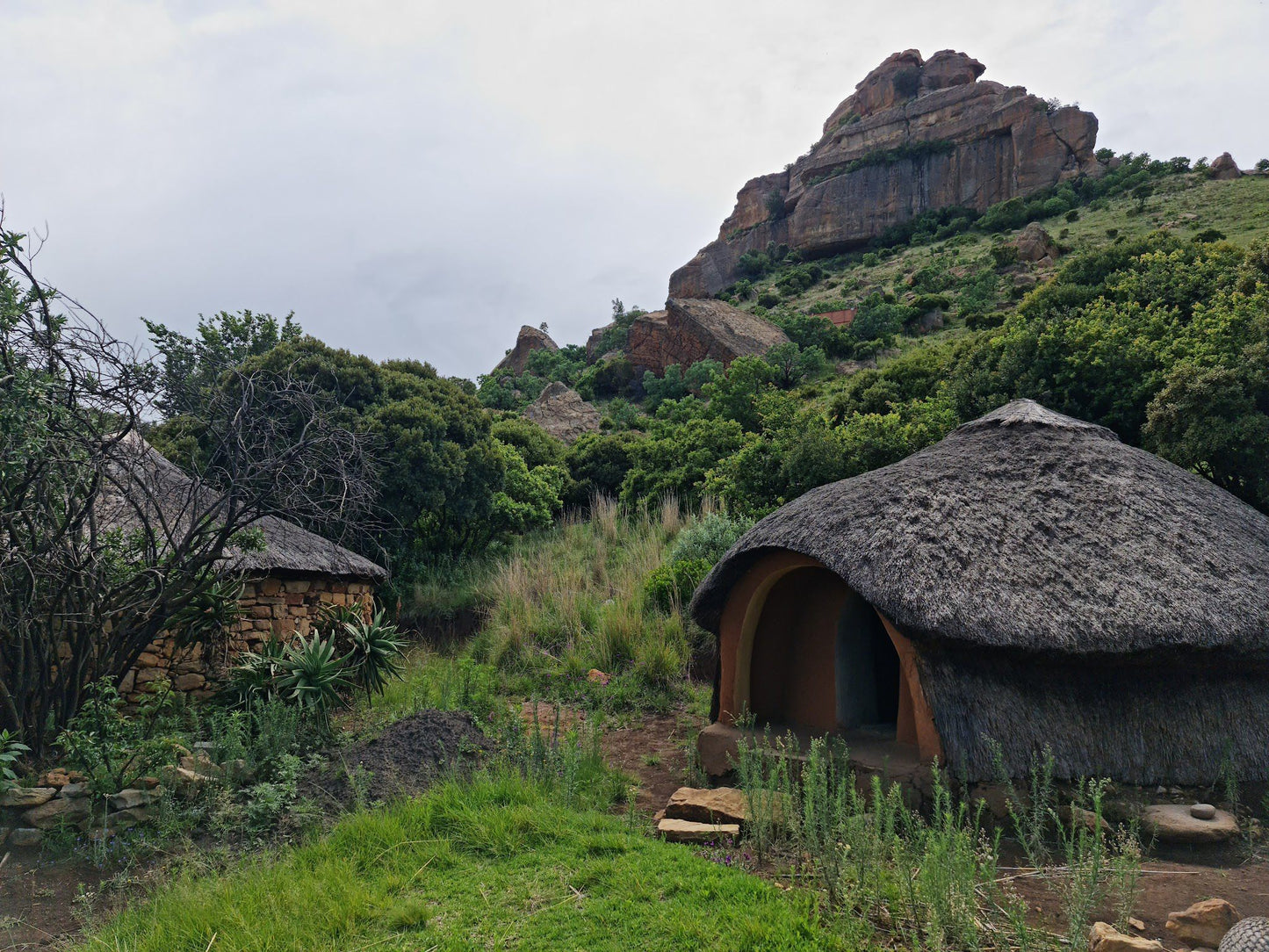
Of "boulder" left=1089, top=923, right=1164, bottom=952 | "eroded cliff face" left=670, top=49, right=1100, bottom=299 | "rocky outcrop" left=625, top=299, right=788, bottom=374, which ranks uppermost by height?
"eroded cliff face" left=670, top=49, right=1100, bottom=299

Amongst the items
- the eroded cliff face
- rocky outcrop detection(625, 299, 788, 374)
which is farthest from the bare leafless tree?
the eroded cliff face

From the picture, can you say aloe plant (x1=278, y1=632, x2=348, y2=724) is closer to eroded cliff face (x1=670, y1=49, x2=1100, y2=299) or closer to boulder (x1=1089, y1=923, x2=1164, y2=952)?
boulder (x1=1089, y1=923, x2=1164, y2=952)

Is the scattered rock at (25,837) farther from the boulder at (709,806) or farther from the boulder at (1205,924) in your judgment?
the boulder at (1205,924)

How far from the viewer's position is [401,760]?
18.6 feet

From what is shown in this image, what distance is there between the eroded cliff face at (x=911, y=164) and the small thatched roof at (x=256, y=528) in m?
45.9

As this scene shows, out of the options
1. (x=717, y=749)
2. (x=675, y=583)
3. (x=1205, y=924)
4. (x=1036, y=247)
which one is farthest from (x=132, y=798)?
(x=1036, y=247)

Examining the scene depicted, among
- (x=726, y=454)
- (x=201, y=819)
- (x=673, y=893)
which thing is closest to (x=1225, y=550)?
(x=673, y=893)

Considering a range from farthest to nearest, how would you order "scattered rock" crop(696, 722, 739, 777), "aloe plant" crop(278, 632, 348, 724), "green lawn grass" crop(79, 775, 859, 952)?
"aloe plant" crop(278, 632, 348, 724), "scattered rock" crop(696, 722, 739, 777), "green lawn grass" crop(79, 775, 859, 952)

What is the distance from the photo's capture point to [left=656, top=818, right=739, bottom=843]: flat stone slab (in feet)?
15.8

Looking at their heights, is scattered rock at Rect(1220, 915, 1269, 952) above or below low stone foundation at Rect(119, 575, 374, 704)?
below

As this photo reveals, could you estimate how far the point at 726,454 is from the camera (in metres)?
16.3

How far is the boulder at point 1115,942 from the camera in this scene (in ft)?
10.1

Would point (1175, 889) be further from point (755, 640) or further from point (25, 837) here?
point (25, 837)

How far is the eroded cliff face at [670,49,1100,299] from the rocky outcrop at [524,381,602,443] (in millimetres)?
26079
